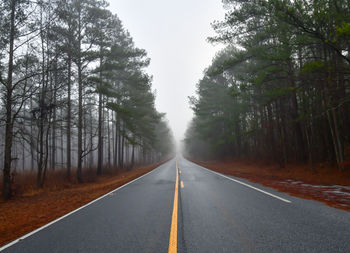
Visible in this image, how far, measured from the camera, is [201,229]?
3924 millimetres

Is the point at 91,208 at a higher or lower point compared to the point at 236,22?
lower

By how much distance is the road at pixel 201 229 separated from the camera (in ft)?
10.5

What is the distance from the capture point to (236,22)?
435 inches

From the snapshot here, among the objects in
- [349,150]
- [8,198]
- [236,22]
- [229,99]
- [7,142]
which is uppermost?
[236,22]

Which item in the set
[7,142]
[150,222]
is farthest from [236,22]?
[7,142]

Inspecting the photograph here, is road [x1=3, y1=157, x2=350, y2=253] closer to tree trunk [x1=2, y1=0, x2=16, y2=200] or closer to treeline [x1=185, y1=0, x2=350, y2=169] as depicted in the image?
tree trunk [x1=2, y1=0, x2=16, y2=200]

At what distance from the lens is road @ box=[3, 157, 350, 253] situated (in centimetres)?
319

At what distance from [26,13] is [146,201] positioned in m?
10.0

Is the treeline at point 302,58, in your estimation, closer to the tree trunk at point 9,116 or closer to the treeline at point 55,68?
the treeline at point 55,68

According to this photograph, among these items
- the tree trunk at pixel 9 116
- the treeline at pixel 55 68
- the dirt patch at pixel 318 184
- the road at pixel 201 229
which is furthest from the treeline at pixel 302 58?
the tree trunk at pixel 9 116

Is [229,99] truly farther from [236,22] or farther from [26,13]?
[26,13]

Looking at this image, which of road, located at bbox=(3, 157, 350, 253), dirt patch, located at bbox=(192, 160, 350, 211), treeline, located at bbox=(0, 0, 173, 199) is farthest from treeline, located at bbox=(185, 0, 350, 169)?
treeline, located at bbox=(0, 0, 173, 199)

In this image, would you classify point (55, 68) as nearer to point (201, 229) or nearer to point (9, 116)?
point (9, 116)

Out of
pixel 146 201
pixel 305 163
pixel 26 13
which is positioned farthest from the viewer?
pixel 305 163
